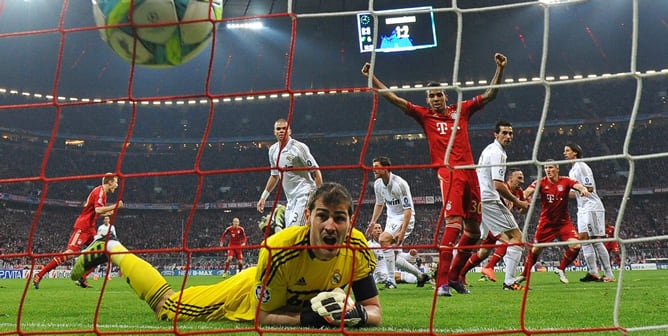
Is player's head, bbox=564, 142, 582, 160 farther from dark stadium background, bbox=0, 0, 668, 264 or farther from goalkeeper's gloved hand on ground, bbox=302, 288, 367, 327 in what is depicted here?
dark stadium background, bbox=0, 0, 668, 264

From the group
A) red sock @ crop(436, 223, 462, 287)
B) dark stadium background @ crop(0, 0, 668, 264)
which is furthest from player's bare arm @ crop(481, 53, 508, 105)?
dark stadium background @ crop(0, 0, 668, 264)

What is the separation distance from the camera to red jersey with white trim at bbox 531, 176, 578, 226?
356 inches

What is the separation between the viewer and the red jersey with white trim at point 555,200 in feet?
29.7

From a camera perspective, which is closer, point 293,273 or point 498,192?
point 293,273

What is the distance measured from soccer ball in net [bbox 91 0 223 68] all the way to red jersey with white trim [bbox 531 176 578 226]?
638 cm

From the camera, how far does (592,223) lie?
1016 centimetres

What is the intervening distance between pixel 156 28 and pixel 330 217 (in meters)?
1.44

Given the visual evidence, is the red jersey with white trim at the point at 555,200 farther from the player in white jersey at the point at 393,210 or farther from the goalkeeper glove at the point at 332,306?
the goalkeeper glove at the point at 332,306

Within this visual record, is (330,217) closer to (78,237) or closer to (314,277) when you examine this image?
(314,277)

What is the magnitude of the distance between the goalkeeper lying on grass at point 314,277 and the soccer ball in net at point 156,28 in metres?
1.14

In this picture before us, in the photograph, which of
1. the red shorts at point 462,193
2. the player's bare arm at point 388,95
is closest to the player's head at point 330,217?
the player's bare arm at point 388,95

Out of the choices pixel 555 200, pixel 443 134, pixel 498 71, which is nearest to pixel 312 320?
pixel 498 71

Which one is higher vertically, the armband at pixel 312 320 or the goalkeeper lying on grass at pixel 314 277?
the goalkeeper lying on grass at pixel 314 277

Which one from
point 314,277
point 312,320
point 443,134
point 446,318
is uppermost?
point 443,134
